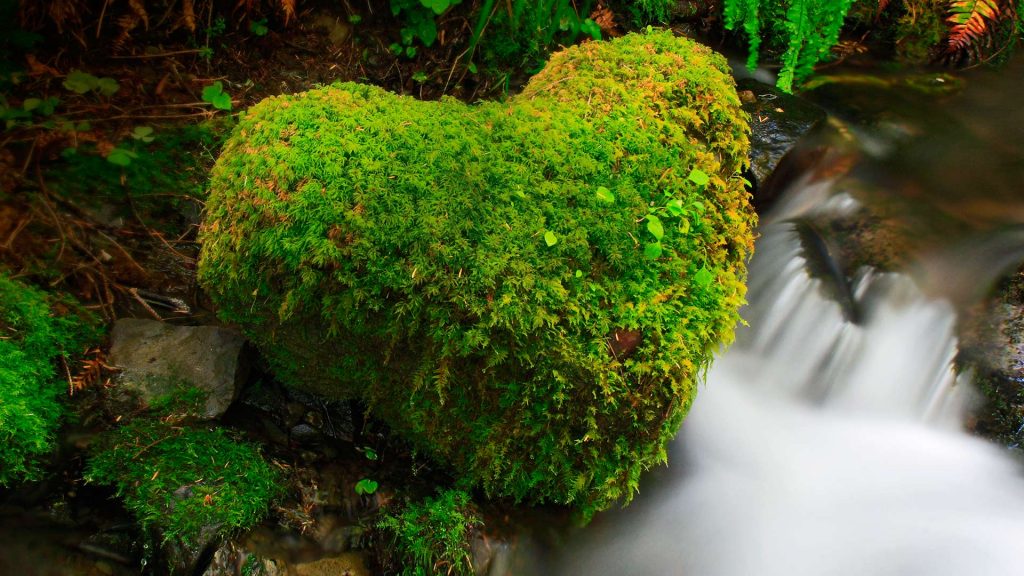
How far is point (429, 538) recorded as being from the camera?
2.47 metres

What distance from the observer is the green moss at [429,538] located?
244 centimetres

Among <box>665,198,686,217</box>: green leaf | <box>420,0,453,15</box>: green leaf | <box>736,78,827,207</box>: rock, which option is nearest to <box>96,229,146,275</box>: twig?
<box>420,0,453,15</box>: green leaf

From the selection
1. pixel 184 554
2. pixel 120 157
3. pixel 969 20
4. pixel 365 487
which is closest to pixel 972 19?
pixel 969 20

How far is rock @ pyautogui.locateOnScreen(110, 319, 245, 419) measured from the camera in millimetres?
2717

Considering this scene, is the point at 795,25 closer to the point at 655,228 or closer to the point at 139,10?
the point at 655,228

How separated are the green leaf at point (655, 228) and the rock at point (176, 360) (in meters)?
1.90

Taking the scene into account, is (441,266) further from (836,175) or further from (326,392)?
(836,175)

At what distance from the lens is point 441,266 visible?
7.23 feet

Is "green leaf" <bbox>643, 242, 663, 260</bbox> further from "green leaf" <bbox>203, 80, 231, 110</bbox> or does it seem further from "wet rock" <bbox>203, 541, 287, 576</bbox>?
"green leaf" <bbox>203, 80, 231, 110</bbox>

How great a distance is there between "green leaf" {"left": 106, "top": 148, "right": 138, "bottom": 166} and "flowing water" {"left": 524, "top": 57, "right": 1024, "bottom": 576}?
2.86m

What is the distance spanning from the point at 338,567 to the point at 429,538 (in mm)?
373

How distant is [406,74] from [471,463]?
2.61 meters

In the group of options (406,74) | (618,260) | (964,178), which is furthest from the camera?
(964,178)

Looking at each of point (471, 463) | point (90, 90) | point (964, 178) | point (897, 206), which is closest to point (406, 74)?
point (90, 90)
